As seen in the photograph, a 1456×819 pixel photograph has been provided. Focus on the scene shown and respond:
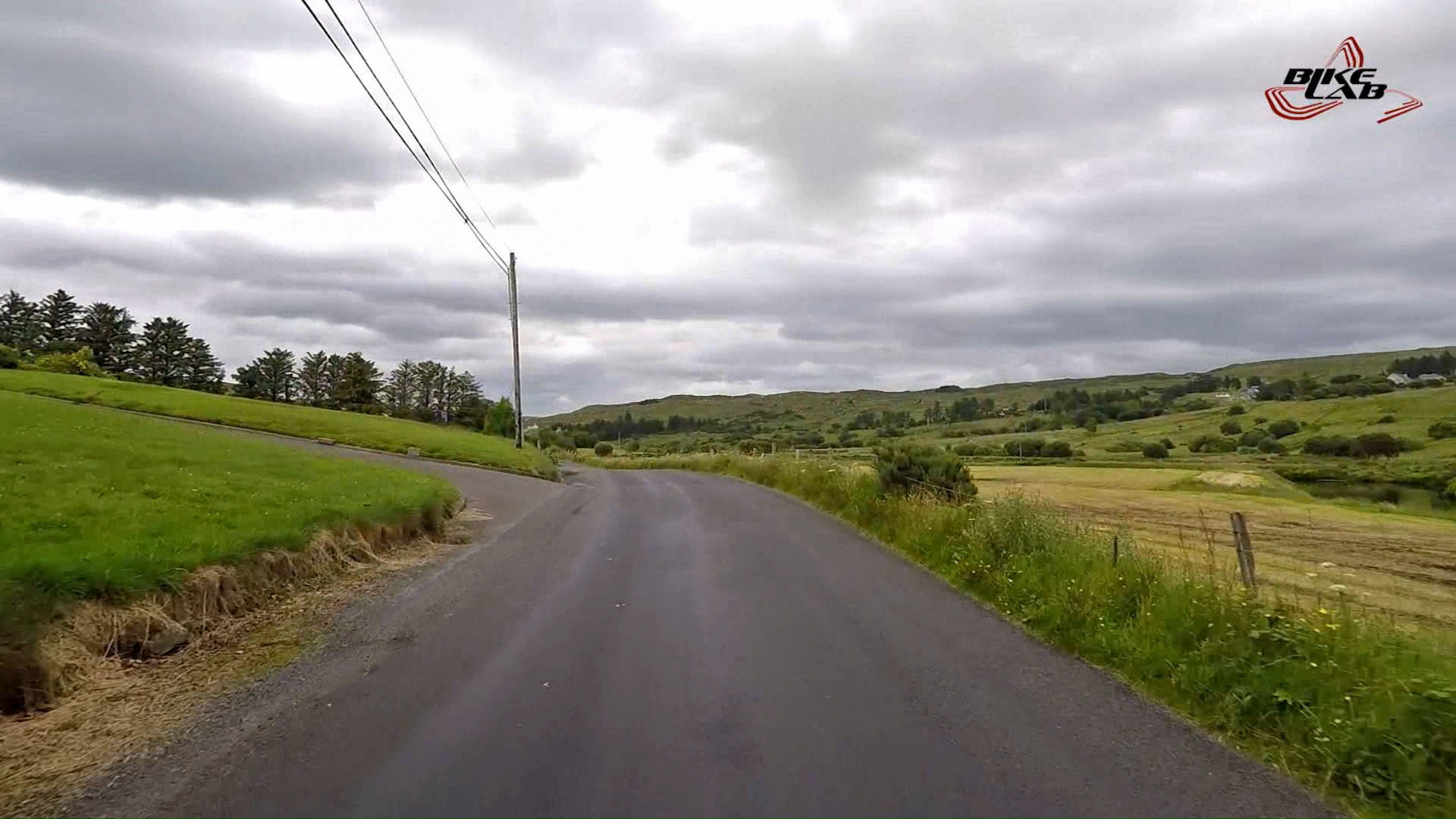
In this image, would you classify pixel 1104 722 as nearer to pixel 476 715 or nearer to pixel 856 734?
pixel 856 734

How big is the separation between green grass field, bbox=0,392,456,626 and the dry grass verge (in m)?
0.24

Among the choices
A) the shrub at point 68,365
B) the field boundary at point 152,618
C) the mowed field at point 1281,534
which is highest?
the shrub at point 68,365

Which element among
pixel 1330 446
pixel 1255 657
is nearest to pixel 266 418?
pixel 1255 657

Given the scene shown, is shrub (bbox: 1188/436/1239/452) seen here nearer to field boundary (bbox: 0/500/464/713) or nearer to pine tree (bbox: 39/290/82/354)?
field boundary (bbox: 0/500/464/713)

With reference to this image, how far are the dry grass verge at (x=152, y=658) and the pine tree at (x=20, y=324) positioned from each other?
8620 cm

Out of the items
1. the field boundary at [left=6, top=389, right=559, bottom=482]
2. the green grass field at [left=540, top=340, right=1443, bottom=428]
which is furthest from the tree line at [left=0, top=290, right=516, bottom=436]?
the green grass field at [left=540, top=340, right=1443, bottom=428]

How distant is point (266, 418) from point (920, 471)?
2861 centimetres

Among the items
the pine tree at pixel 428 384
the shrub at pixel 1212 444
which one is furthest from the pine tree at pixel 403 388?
the shrub at pixel 1212 444

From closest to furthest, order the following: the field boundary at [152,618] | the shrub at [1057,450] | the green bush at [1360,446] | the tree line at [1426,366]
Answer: the field boundary at [152,618]
the green bush at [1360,446]
the tree line at [1426,366]
the shrub at [1057,450]

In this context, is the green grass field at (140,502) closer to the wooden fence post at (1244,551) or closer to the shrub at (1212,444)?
the wooden fence post at (1244,551)

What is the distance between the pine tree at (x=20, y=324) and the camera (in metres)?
77.8

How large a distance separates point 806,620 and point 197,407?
35674 mm

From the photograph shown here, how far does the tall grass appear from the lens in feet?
15.9

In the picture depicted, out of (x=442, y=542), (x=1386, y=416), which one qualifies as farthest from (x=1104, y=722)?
(x=1386, y=416)
